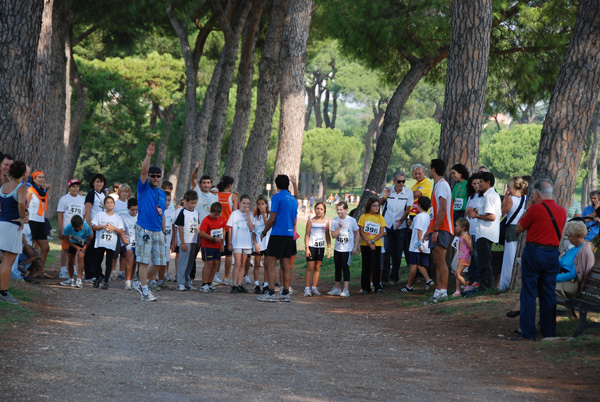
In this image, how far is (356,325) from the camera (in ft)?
30.9

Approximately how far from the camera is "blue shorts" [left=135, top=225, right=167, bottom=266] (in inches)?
425

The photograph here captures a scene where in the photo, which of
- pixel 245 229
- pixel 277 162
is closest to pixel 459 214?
pixel 245 229

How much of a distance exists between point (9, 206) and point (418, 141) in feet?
238

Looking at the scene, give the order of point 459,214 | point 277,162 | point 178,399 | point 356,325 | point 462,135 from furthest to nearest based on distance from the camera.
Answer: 1. point 277,162
2. point 462,135
3. point 459,214
4. point 356,325
5. point 178,399

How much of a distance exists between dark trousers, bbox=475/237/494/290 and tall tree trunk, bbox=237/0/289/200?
8.45 metres

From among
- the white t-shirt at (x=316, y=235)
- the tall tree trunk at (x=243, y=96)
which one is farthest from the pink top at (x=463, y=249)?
the tall tree trunk at (x=243, y=96)

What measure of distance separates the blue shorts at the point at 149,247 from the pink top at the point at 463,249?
14.3 feet

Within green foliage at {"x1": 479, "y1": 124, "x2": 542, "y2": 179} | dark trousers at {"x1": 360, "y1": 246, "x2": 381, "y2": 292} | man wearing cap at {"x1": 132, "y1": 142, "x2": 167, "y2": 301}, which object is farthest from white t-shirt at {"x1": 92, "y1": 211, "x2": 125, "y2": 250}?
green foliage at {"x1": 479, "y1": 124, "x2": 542, "y2": 179}

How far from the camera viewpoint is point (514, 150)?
74312 mm

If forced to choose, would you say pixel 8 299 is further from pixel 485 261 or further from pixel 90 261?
pixel 485 261

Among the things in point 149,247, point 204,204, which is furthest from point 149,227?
point 204,204

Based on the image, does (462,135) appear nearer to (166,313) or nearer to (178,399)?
(166,313)

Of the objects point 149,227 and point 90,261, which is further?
point 90,261

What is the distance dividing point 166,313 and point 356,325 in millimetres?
2321
